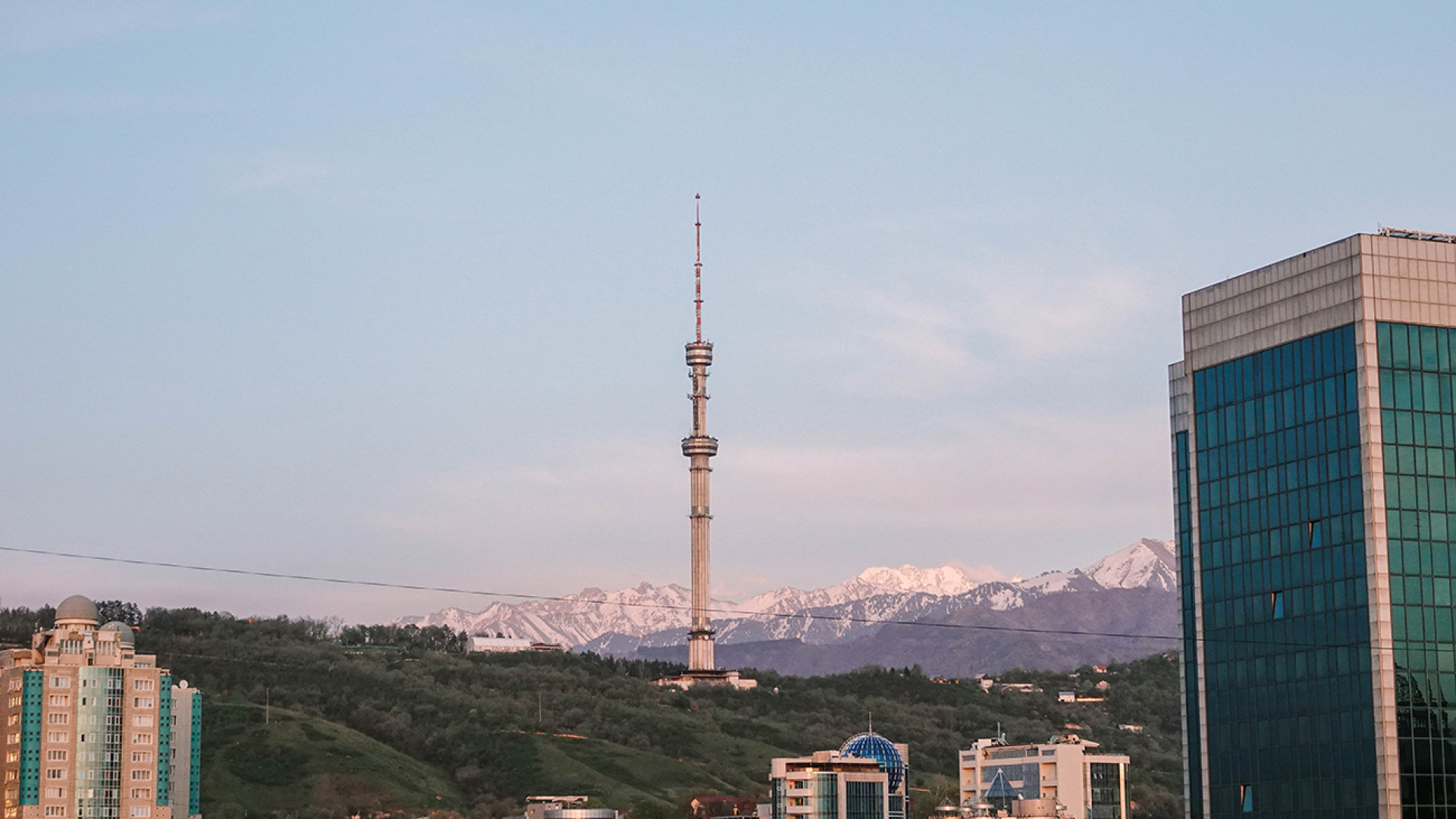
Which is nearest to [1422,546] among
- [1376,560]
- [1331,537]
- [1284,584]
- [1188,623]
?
[1376,560]

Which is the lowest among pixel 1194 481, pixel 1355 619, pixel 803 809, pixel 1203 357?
pixel 803 809

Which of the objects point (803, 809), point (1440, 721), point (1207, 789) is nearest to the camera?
point (1440, 721)

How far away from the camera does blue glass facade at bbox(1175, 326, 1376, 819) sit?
116062 millimetres

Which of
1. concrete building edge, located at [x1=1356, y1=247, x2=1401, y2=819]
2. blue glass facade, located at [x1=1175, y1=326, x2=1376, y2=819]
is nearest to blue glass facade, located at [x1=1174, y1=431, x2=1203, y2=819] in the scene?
blue glass facade, located at [x1=1175, y1=326, x2=1376, y2=819]

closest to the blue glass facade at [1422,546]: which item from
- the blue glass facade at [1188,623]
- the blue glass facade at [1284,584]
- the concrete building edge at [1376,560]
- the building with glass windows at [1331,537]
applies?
the building with glass windows at [1331,537]

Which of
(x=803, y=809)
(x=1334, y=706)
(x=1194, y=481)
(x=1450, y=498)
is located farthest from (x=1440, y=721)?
(x=803, y=809)

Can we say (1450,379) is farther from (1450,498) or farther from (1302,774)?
(1302,774)

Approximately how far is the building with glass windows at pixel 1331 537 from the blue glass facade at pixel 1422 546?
0.10 meters

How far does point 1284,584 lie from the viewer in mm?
120938

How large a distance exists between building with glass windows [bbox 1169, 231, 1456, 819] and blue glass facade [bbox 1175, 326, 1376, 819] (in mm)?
127

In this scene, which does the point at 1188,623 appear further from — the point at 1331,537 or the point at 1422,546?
the point at 1422,546

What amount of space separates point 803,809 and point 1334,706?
88.3m

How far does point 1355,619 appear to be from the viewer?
11550 cm

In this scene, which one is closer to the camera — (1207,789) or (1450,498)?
(1450,498)
